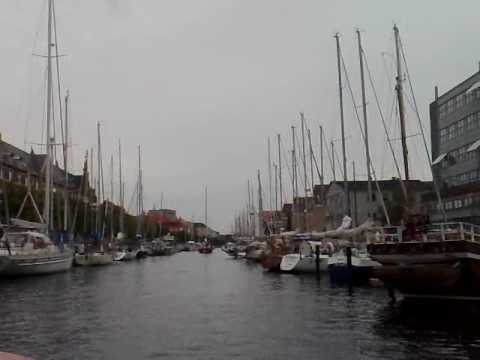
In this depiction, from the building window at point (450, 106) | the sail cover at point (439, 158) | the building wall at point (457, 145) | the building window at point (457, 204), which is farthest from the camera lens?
the sail cover at point (439, 158)

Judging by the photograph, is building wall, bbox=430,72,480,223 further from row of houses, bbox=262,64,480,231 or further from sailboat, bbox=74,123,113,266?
sailboat, bbox=74,123,113,266

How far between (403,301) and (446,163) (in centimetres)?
6006

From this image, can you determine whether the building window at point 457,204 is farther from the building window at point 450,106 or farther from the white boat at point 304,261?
the white boat at point 304,261

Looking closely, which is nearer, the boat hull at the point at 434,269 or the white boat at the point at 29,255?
the boat hull at the point at 434,269

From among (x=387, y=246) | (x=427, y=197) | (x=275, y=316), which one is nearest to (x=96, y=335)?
(x=275, y=316)

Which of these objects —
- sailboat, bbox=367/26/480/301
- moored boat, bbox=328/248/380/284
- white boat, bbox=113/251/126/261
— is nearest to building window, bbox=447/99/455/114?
moored boat, bbox=328/248/380/284

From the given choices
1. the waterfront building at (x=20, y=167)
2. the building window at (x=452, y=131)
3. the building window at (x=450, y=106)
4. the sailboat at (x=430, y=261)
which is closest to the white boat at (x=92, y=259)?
the waterfront building at (x=20, y=167)

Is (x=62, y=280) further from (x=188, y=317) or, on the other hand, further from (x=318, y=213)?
(x=318, y=213)

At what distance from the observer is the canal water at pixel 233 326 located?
1891 cm

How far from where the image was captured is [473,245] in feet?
82.5

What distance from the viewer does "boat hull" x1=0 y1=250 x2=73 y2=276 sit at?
4917 centimetres

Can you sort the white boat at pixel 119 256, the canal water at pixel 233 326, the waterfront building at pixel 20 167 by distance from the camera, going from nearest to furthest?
the canal water at pixel 233 326 → the white boat at pixel 119 256 → the waterfront building at pixel 20 167

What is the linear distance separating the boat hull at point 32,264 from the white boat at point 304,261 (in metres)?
21.5

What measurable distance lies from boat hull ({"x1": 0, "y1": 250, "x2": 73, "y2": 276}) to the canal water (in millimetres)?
10595
